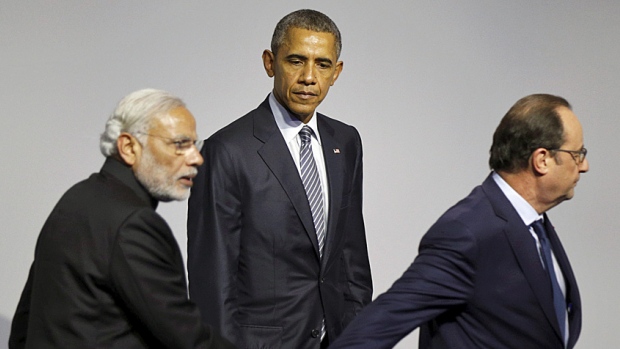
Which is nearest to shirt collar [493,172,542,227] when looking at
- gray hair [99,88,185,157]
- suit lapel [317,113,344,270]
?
suit lapel [317,113,344,270]

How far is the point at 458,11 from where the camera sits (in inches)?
192

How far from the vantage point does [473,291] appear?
263 centimetres

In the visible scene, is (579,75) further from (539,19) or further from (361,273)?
(361,273)

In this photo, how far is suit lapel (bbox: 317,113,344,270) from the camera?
10.9 ft

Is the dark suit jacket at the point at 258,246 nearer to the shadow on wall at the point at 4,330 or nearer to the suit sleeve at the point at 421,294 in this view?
the suit sleeve at the point at 421,294

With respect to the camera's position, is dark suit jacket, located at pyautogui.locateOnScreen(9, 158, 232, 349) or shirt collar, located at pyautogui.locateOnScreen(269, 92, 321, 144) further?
shirt collar, located at pyautogui.locateOnScreen(269, 92, 321, 144)

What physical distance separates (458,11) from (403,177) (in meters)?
0.77

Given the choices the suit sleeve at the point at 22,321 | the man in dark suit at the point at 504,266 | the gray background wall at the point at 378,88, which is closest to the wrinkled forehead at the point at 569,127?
the man in dark suit at the point at 504,266

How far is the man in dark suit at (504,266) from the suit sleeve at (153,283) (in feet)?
1.19

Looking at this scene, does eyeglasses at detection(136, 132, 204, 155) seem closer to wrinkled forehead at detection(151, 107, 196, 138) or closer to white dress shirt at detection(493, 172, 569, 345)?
wrinkled forehead at detection(151, 107, 196, 138)

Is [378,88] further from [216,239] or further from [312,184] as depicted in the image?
[216,239]

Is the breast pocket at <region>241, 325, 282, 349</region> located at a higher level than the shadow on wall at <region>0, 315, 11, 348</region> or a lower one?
higher

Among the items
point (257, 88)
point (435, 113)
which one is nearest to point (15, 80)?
point (257, 88)

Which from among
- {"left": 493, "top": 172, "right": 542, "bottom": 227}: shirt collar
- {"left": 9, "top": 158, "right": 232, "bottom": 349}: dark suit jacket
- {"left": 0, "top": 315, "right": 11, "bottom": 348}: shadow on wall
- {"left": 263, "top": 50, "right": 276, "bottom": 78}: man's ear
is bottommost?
{"left": 0, "top": 315, "right": 11, "bottom": 348}: shadow on wall
